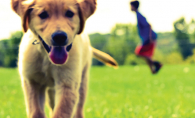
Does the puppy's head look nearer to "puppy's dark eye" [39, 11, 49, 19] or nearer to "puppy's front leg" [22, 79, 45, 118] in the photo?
"puppy's dark eye" [39, 11, 49, 19]

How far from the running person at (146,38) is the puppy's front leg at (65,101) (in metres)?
2.22

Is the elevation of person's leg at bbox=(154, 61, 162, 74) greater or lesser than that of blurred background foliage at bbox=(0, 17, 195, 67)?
greater

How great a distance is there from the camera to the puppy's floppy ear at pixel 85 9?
8.77 ft

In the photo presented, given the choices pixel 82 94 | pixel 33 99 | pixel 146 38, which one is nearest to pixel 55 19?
pixel 33 99

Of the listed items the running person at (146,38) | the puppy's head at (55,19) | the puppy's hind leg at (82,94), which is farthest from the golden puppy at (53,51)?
the running person at (146,38)

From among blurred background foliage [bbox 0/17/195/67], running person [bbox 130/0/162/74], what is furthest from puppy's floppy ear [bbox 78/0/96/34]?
blurred background foliage [bbox 0/17/195/67]

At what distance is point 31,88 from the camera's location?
10.4 feet

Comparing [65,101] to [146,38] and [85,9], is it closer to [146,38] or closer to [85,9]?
[85,9]

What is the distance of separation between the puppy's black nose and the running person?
98.0 inches

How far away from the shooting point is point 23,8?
2615 mm

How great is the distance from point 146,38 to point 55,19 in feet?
9.18

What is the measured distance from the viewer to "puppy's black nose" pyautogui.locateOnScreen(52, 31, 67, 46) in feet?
7.83

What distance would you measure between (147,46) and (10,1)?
297cm

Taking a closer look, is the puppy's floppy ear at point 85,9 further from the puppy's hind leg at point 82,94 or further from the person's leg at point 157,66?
the person's leg at point 157,66
